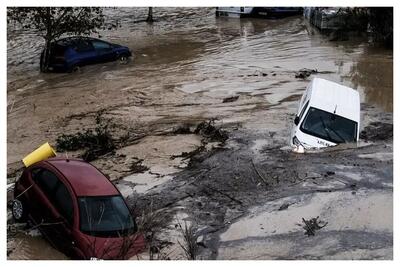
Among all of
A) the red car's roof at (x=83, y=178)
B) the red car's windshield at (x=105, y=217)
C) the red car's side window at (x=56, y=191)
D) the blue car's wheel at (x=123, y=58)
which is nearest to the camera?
the red car's windshield at (x=105, y=217)

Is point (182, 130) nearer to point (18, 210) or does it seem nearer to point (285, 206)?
point (285, 206)

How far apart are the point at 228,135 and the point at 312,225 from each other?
536cm

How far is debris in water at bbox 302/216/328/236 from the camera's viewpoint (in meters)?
9.29

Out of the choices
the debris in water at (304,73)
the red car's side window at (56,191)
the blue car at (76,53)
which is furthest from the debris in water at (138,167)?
the blue car at (76,53)

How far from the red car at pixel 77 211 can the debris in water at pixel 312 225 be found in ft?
8.65

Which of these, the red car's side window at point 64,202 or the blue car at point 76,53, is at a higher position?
the blue car at point 76,53

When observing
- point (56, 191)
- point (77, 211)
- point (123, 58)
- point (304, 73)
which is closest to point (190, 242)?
point (77, 211)

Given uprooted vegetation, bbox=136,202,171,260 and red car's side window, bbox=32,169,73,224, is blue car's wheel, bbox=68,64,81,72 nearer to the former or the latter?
uprooted vegetation, bbox=136,202,171,260

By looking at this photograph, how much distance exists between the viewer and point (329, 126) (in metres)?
12.6

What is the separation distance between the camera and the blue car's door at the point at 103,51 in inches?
891

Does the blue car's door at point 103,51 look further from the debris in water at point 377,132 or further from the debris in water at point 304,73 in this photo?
the debris in water at point 377,132

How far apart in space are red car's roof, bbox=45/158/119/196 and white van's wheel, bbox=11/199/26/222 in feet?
2.72

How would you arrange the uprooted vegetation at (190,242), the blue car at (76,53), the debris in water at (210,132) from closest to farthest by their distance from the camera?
the uprooted vegetation at (190,242)
the debris in water at (210,132)
the blue car at (76,53)

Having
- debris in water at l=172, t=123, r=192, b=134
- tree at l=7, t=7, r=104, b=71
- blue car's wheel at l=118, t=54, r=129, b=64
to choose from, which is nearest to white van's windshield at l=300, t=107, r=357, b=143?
debris in water at l=172, t=123, r=192, b=134
